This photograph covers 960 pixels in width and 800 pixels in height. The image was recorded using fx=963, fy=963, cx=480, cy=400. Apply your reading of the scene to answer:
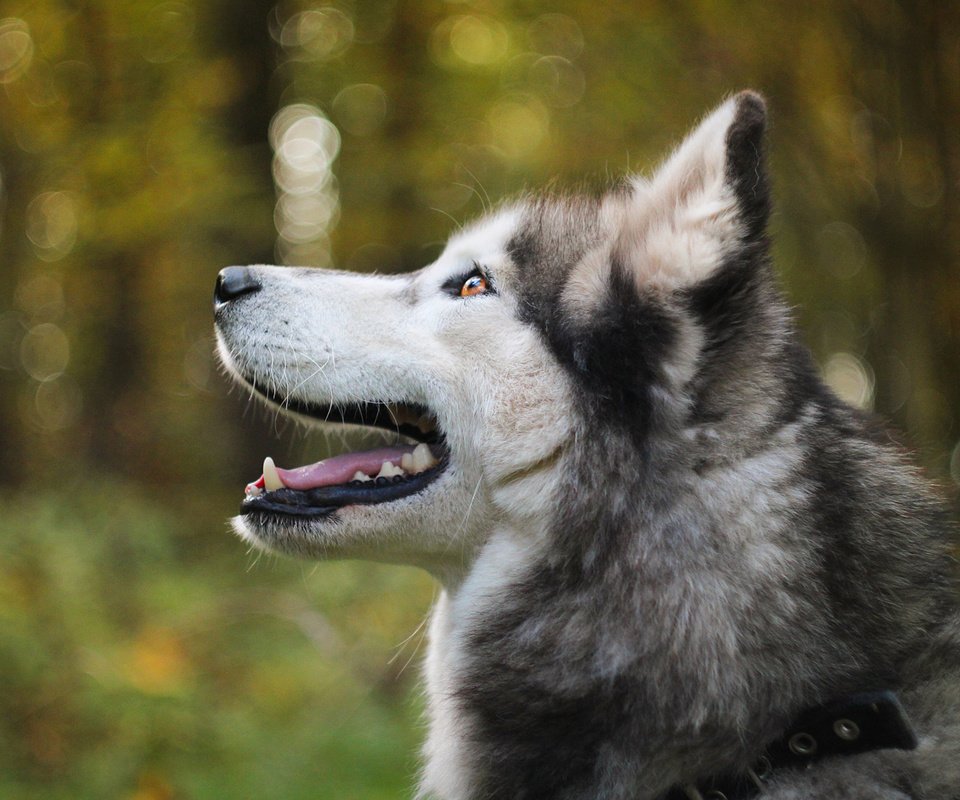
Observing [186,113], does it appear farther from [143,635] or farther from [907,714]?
[907,714]

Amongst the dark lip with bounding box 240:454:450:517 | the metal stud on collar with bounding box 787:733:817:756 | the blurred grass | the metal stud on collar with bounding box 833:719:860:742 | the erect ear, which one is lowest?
the blurred grass

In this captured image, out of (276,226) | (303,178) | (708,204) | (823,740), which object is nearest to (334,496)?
(708,204)

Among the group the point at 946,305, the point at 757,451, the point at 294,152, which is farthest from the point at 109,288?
the point at 757,451

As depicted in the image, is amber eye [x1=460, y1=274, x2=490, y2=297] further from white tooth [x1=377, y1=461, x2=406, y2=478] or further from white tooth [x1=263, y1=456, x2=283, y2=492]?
white tooth [x1=263, y1=456, x2=283, y2=492]

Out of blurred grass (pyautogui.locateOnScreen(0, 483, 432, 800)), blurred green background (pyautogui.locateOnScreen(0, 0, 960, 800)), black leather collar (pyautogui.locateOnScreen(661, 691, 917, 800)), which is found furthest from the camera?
blurred green background (pyautogui.locateOnScreen(0, 0, 960, 800))

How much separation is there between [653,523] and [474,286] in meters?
0.93

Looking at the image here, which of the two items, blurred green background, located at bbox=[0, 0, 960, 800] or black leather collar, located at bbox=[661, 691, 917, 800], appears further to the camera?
blurred green background, located at bbox=[0, 0, 960, 800]

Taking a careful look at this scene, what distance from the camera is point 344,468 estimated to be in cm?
282

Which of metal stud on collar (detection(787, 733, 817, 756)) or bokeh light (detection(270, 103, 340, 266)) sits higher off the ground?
bokeh light (detection(270, 103, 340, 266))

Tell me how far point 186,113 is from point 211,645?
3.26 meters

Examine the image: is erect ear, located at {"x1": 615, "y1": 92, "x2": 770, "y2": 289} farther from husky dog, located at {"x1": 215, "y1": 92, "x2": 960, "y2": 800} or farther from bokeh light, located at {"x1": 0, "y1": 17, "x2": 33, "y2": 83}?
bokeh light, located at {"x1": 0, "y1": 17, "x2": 33, "y2": 83}

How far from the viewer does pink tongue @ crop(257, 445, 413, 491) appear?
110 inches

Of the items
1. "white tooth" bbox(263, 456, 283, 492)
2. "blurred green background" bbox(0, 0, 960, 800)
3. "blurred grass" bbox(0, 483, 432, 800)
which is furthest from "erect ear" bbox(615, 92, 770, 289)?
"blurred grass" bbox(0, 483, 432, 800)

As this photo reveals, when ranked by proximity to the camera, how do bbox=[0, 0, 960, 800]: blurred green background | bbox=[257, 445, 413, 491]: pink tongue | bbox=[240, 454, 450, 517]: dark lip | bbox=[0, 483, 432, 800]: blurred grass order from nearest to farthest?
bbox=[240, 454, 450, 517]: dark lip < bbox=[257, 445, 413, 491]: pink tongue < bbox=[0, 483, 432, 800]: blurred grass < bbox=[0, 0, 960, 800]: blurred green background
